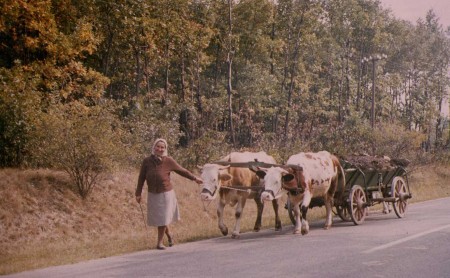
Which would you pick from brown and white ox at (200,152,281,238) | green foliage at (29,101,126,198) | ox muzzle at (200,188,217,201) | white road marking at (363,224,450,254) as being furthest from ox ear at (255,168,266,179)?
green foliage at (29,101,126,198)

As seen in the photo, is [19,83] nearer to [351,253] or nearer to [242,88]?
[351,253]

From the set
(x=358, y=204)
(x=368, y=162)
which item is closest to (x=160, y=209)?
(x=358, y=204)

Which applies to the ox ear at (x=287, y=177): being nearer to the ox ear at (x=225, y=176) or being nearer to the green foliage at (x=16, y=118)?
the ox ear at (x=225, y=176)

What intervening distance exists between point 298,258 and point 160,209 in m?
3.02


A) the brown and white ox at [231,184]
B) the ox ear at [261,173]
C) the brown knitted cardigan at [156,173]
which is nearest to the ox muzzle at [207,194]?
the brown and white ox at [231,184]

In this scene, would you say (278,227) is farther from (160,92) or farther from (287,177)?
(160,92)

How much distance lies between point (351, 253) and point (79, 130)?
9.46 metres

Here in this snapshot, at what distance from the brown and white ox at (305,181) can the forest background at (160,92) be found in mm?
2309

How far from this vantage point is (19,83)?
58.0 ft

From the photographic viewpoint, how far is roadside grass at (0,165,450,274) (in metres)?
11.9

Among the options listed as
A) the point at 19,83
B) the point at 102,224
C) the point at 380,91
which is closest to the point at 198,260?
the point at 102,224

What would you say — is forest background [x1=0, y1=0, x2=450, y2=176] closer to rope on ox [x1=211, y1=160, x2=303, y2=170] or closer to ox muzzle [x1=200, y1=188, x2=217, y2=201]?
rope on ox [x1=211, y1=160, x2=303, y2=170]

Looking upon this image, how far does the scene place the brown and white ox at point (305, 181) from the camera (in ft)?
38.6

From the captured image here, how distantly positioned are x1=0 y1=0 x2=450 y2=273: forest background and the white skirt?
3.20 feet
